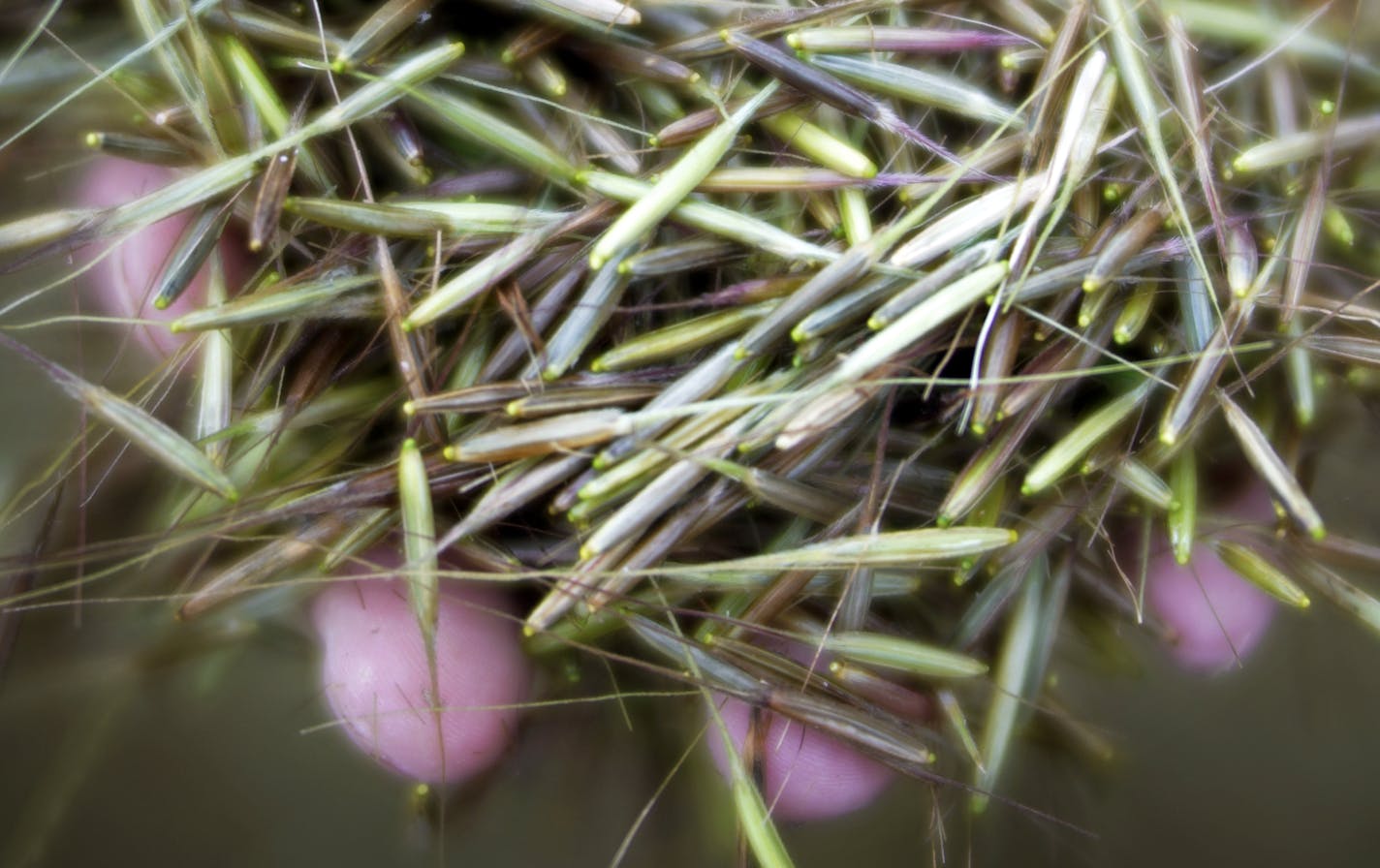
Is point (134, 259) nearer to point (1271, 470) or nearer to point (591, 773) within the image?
point (591, 773)

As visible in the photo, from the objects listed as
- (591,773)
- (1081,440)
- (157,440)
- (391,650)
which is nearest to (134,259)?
(157,440)

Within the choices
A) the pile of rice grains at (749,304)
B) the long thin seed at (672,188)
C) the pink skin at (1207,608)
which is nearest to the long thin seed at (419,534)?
the pile of rice grains at (749,304)

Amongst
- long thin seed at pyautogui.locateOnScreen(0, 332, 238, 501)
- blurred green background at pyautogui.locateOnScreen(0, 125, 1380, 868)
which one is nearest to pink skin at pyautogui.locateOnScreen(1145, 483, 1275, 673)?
blurred green background at pyautogui.locateOnScreen(0, 125, 1380, 868)

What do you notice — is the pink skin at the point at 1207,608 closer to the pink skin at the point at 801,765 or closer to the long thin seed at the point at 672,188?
the pink skin at the point at 801,765

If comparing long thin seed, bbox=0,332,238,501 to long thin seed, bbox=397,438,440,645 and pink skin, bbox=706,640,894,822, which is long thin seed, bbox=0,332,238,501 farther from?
pink skin, bbox=706,640,894,822

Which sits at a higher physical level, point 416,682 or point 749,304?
point 749,304

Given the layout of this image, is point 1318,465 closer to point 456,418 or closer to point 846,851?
point 846,851

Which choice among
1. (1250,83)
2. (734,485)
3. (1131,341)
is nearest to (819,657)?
(734,485)
